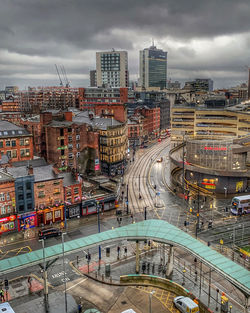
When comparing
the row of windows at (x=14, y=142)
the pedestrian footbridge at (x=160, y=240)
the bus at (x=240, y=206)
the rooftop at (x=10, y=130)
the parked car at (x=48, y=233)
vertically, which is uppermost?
the rooftop at (x=10, y=130)

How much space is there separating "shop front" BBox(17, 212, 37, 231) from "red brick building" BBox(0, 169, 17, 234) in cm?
115

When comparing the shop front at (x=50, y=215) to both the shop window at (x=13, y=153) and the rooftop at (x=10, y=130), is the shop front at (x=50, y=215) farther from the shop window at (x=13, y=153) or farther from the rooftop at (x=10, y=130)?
the rooftop at (x=10, y=130)

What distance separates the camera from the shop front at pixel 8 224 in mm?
68500

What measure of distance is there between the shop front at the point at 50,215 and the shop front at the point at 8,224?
5.47 metres

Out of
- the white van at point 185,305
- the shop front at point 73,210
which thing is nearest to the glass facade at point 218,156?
the shop front at point 73,210

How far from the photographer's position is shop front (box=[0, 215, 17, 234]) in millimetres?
68500

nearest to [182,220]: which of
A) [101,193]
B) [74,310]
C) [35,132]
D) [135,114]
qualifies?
[101,193]

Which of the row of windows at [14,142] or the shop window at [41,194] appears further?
the row of windows at [14,142]

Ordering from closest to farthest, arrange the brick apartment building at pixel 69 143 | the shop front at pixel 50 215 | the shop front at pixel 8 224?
the shop front at pixel 8 224
the shop front at pixel 50 215
the brick apartment building at pixel 69 143

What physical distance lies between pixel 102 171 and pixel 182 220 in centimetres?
4825

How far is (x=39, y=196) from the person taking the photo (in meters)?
73.2

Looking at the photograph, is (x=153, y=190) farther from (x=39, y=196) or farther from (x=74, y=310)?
(x=74, y=310)

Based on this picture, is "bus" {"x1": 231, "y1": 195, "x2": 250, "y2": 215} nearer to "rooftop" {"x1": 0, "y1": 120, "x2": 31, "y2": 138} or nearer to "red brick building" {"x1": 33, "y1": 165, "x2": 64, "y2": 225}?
"red brick building" {"x1": 33, "y1": 165, "x2": 64, "y2": 225}

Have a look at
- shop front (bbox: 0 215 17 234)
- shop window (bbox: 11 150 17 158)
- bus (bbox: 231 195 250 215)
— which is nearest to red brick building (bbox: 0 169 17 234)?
shop front (bbox: 0 215 17 234)
